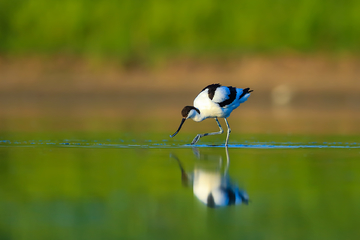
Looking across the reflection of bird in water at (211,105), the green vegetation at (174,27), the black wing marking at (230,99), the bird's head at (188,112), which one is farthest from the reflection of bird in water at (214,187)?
the green vegetation at (174,27)

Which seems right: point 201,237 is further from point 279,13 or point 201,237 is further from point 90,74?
point 279,13

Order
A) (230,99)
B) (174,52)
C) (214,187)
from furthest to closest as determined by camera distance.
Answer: (174,52) → (230,99) → (214,187)

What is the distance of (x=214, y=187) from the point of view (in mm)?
6012

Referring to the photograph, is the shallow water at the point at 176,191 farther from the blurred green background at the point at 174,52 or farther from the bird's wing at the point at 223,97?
the blurred green background at the point at 174,52

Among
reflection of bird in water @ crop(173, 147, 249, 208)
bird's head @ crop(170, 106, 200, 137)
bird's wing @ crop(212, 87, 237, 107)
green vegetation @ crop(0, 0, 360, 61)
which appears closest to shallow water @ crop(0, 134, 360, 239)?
reflection of bird in water @ crop(173, 147, 249, 208)

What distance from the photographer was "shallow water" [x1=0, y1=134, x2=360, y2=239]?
4574mm

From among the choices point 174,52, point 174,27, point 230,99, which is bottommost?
point 230,99

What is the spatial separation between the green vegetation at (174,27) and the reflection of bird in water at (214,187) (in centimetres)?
A: 2121

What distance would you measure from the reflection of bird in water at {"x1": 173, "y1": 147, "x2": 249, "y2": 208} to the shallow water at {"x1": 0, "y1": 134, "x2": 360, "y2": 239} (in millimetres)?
10

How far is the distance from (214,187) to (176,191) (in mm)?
372

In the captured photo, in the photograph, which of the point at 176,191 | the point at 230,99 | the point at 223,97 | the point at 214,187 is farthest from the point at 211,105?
the point at 176,191

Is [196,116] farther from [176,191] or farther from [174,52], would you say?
[174,52]

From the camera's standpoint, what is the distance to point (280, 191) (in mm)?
5887

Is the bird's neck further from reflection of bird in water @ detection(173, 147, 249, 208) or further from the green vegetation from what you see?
the green vegetation
